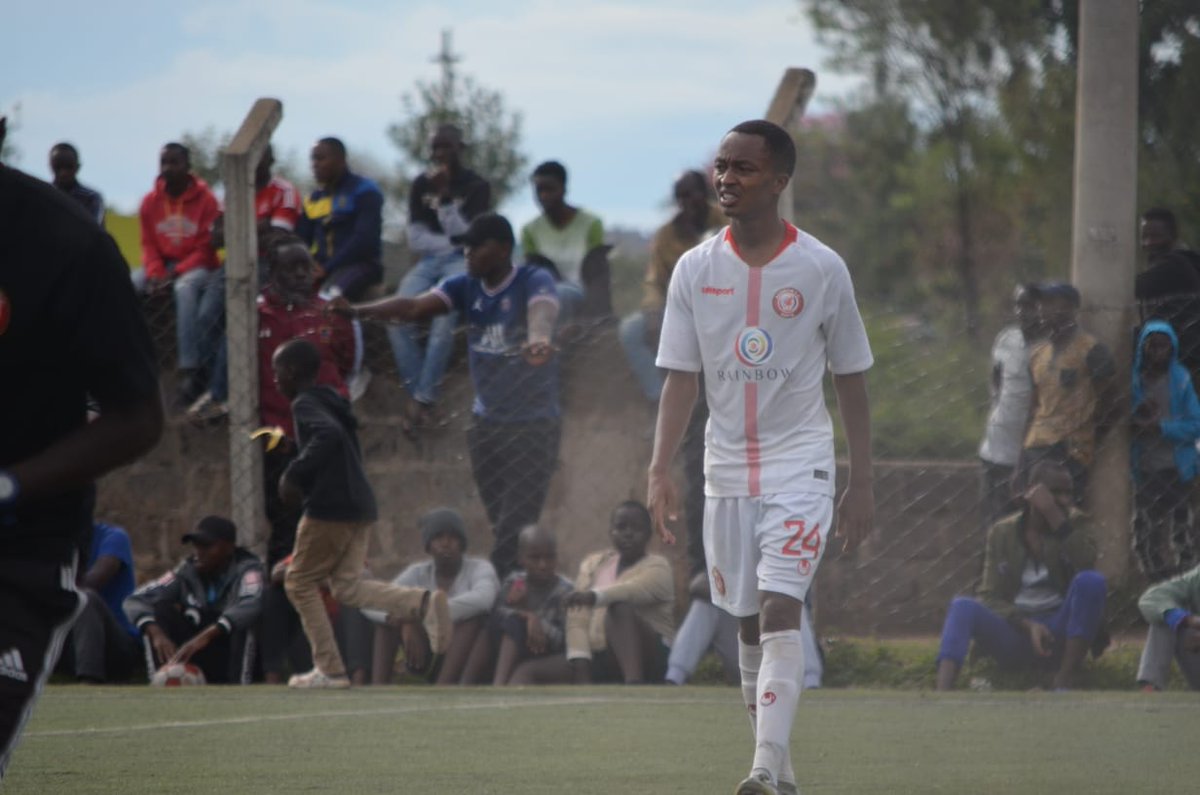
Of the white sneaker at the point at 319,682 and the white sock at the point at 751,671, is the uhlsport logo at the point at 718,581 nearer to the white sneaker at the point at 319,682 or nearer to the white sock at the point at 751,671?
the white sock at the point at 751,671

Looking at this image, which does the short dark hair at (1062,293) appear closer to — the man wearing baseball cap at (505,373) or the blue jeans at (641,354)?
the blue jeans at (641,354)

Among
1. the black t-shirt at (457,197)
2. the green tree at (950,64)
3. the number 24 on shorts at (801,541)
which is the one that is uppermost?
the green tree at (950,64)

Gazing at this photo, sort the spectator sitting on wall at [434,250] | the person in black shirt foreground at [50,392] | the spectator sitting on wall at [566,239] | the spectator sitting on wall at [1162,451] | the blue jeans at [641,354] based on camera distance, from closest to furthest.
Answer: the person in black shirt foreground at [50,392], the spectator sitting on wall at [1162,451], the blue jeans at [641,354], the spectator sitting on wall at [434,250], the spectator sitting on wall at [566,239]

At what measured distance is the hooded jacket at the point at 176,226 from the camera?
12.3 meters

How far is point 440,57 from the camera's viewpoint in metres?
32.2

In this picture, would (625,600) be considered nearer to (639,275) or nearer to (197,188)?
(197,188)

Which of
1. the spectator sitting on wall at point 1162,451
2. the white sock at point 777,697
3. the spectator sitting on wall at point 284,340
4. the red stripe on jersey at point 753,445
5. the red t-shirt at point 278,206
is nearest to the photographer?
the white sock at point 777,697

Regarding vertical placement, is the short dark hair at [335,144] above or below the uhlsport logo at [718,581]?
above

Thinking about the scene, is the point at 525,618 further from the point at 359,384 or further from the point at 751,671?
the point at 751,671

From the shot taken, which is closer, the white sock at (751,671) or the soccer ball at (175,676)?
the white sock at (751,671)

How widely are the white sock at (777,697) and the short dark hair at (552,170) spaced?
6.59 meters

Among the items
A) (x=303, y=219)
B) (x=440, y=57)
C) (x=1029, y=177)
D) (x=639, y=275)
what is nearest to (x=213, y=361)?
(x=303, y=219)

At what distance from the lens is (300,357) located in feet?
31.7

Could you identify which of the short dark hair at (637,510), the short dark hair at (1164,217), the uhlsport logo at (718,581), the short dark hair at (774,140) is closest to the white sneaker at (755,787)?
the uhlsport logo at (718,581)
